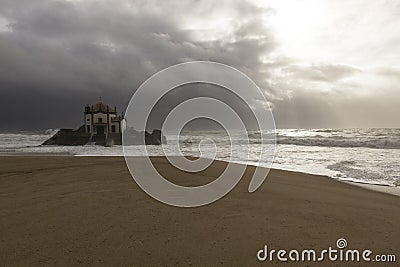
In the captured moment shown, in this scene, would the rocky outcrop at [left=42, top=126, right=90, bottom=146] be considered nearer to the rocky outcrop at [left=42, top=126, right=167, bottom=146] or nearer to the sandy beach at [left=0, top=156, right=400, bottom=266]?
the rocky outcrop at [left=42, top=126, right=167, bottom=146]

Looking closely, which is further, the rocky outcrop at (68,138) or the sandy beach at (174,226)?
the rocky outcrop at (68,138)

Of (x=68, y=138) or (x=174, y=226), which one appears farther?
(x=68, y=138)

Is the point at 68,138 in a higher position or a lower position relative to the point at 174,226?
higher

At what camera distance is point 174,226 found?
373 centimetres

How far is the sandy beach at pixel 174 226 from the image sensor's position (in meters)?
2.97

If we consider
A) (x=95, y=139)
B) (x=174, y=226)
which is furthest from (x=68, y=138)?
(x=174, y=226)

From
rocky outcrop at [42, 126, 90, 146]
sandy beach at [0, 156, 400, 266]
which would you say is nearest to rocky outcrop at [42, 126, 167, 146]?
rocky outcrop at [42, 126, 90, 146]

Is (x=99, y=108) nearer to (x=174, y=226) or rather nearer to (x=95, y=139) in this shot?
(x=95, y=139)

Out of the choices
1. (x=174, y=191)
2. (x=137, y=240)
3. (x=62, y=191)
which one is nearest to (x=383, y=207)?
(x=174, y=191)

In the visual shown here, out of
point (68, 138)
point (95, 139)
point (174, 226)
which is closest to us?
point (174, 226)

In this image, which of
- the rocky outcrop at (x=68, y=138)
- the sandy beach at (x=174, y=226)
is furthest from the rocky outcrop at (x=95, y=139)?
the sandy beach at (x=174, y=226)

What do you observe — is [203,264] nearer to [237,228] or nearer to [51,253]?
[237,228]

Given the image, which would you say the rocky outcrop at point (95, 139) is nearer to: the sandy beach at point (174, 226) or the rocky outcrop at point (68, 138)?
the rocky outcrop at point (68, 138)

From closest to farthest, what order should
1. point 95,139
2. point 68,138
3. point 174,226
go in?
point 174,226, point 68,138, point 95,139
